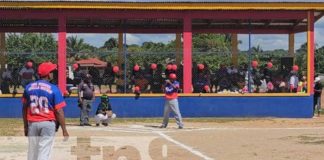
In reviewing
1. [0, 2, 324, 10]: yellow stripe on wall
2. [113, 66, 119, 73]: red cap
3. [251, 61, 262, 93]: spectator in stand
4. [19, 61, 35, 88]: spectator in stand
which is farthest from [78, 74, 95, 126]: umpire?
[251, 61, 262, 93]: spectator in stand

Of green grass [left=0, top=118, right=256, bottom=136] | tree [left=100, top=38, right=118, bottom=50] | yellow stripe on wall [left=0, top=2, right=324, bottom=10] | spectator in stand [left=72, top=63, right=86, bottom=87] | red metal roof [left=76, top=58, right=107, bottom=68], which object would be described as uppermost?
yellow stripe on wall [left=0, top=2, right=324, bottom=10]

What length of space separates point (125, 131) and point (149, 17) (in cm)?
687

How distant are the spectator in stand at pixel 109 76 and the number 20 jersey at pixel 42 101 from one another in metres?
15.7

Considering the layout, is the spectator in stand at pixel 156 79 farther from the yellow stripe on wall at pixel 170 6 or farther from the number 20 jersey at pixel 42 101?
the number 20 jersey at pixel 42 101

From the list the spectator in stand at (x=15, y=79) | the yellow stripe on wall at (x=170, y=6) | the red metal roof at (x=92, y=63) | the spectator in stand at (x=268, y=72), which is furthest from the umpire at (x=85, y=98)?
the spectator in stand at (x=268, y=72)

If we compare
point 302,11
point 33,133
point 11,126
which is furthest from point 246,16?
point 33,133

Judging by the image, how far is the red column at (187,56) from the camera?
24.2m

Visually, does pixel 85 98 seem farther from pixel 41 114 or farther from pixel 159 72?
pixel 41 114

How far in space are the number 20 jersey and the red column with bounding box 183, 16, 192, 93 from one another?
15.6m

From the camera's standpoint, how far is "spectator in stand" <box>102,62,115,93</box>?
24547 mm

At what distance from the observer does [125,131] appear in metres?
18.5

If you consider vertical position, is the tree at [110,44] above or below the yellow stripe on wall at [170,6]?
below

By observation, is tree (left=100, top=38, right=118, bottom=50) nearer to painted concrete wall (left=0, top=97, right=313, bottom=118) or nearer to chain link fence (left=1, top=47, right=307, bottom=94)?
chain link fence (left=1, top=47, right=307, bottom=94)

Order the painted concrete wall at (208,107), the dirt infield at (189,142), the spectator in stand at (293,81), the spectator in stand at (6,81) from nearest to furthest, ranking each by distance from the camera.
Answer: the dirt infield at (189,142) → the painted concrete wall at (208,107) → the spectator in stand at (6,81) → the spectator in stand at (293,81)
